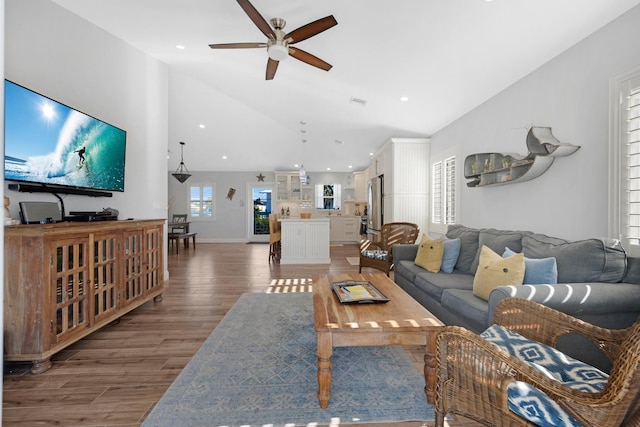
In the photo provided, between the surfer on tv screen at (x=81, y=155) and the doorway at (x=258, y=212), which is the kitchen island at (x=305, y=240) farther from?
the doorway at (x=258, y=212)

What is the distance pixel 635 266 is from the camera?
1.83m

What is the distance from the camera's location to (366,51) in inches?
126

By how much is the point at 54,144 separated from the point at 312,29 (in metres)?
2.48

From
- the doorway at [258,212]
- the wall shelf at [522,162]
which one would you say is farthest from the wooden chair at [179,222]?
the wall shelf at [522,162]

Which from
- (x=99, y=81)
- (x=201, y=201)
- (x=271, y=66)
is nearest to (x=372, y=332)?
(x=271, y=66)

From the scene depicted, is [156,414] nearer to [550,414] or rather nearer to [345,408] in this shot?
[345,408]

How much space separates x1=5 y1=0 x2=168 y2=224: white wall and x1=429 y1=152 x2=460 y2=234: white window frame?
4.62 m

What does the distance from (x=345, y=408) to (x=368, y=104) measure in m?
4.18

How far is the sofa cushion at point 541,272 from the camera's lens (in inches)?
78.2

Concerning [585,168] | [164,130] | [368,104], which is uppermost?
[368,104]

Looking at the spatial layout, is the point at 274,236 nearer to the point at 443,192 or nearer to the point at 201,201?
the point at 443,192

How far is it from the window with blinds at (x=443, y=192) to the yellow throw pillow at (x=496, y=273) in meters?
2.37

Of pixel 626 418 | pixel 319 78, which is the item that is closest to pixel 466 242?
pixel 626 418

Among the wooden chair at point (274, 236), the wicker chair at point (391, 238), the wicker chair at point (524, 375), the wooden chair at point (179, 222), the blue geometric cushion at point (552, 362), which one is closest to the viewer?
the wicker chair at point (524, 375)
